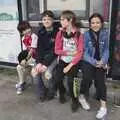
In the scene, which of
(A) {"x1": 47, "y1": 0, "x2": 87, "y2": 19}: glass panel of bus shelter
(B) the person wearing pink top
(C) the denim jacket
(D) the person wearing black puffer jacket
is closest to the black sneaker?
(B) the person wearing pink top

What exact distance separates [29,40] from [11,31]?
0.80 meters

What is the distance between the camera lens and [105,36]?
15.4 ft

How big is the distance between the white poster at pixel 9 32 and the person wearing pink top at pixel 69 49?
1.38 meters

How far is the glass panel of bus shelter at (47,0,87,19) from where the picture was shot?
18.0 feet

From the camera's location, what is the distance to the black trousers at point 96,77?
459 centimetres

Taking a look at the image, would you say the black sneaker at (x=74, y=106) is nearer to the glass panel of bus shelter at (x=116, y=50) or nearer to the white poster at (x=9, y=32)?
the glass panel of bus shelter at (x=116, y=50)

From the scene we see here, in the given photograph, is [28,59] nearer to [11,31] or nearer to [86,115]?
[11,31]

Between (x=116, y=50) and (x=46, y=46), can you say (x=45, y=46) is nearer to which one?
(x=46, y=46)

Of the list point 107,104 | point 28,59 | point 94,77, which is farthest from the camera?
point 28,59

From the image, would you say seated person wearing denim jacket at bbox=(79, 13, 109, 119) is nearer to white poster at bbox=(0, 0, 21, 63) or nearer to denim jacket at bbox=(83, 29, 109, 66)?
denim jacket at bbox=(83, 29, 109, 66)

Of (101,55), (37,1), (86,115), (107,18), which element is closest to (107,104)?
(86,115)

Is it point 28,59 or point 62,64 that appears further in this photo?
point 28,59

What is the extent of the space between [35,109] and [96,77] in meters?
1.01

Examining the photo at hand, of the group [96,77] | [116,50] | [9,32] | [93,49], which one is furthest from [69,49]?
[9,32]
